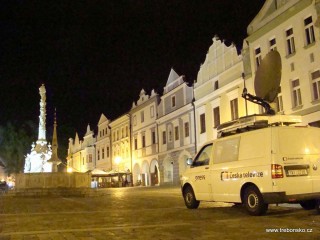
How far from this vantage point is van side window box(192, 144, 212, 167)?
1157 centimetres

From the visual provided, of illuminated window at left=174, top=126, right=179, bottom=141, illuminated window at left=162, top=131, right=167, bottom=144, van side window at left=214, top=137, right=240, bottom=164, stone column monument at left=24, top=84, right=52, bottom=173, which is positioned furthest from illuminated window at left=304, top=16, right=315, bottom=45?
stone column monument at left=24, top=84, right=52, bottom=173

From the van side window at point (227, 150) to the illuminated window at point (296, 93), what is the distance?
13745 mm

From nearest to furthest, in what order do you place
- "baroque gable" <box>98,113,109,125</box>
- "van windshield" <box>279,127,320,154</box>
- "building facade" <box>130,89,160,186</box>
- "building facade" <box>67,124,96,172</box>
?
"van windshield" <box>279,127,320,154</box>
"building facade" <box>130,89,160,186</box>
"baroque gable" <box>98,113,109,125</box>
"building facade" <box>67,124,96,172</box>

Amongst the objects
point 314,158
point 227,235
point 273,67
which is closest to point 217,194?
point 314,158

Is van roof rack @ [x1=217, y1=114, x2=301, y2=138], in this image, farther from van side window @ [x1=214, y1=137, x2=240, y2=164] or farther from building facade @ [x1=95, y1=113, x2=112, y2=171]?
building facade @ [x1=95, y1=113, x2=112, y2=171]

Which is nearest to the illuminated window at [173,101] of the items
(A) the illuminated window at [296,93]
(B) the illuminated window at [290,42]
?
(B) the illuminated window at [290,42]

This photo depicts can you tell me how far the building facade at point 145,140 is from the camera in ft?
149

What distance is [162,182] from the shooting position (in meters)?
42.1

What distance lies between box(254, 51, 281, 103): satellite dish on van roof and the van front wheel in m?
6.85

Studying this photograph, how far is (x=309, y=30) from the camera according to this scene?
73.8 ft

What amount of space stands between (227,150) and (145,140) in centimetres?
3707

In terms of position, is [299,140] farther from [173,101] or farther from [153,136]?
[153,136]

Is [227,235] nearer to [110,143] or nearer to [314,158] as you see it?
[314,158]

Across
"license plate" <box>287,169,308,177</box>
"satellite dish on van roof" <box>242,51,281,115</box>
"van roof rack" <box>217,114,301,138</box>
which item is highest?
"satellite dish on van roof" <box>242,51,281,115</box>
